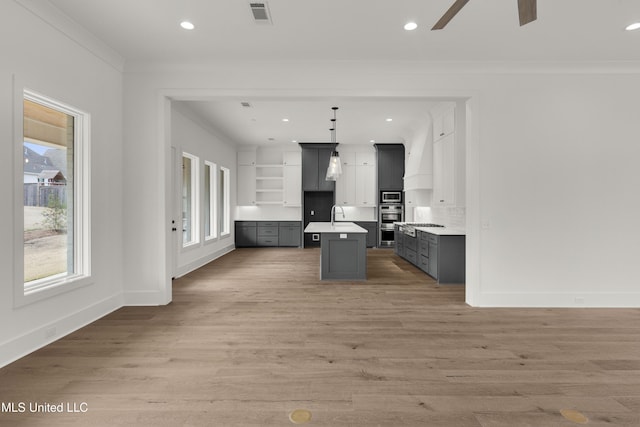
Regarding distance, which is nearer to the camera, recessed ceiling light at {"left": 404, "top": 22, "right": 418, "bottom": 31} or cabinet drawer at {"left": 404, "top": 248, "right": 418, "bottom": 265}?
recessed ceiling light at {"left": 404, "top": 22, "right": 418, "bottom": 31}

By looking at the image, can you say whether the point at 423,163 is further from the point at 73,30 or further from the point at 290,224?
the point at 73,30

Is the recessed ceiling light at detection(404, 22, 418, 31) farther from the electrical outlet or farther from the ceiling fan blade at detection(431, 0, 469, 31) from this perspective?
the electrical outlet

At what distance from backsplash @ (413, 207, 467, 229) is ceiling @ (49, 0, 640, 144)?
2767 millimetres

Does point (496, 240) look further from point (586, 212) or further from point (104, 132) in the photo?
point (104, 132)

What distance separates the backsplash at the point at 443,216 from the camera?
583 centimetres

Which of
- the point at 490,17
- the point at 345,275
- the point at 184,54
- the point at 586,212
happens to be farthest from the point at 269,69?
the point at 586,212

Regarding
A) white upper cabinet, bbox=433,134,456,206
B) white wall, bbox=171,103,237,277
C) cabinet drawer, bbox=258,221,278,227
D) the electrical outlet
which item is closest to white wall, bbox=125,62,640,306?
the electrical outlet

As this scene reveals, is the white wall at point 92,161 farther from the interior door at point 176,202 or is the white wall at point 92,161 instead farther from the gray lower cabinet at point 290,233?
the gray lower cabinet at point 290,233

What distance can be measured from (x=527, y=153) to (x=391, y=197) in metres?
5.13

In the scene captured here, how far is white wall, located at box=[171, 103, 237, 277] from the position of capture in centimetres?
557

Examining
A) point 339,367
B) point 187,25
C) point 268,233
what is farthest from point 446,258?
point 268,233

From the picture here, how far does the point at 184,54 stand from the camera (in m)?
3.63

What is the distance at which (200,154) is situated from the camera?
21.6 ft

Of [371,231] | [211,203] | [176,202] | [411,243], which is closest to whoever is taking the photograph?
[176,202]
